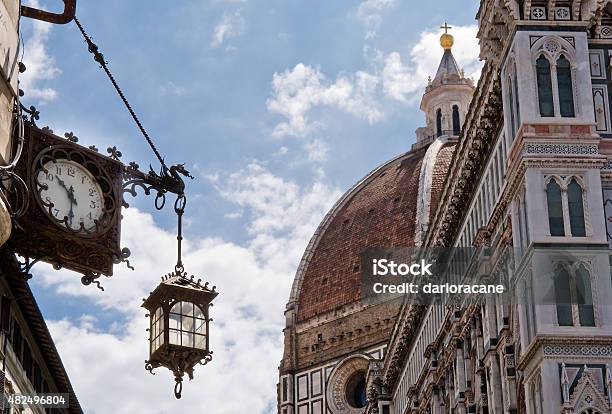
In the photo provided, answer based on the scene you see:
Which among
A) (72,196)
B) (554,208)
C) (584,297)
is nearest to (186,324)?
(72,196)

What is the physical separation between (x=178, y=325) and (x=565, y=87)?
42.6 ft

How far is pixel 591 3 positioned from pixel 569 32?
2.26 ft

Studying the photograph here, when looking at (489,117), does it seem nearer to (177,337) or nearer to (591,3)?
(591,3)

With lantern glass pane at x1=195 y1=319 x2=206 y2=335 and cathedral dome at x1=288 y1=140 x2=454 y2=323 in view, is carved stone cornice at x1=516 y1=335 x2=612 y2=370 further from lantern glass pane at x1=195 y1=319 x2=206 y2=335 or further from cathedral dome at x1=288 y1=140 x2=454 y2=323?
cathedral dome at x1=288 y1=140 x2=454 y2=323

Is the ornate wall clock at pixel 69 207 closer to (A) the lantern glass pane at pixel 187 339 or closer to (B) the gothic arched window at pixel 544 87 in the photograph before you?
(A) the lantern glass pane at pixel 187 339

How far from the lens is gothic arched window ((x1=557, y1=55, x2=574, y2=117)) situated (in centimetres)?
2591

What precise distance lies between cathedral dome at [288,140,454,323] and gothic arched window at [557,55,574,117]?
5600 centimetres

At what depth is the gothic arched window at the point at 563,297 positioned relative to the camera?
24.2 metres

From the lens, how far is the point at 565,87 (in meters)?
26.2

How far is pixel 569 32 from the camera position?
26656 millimetres

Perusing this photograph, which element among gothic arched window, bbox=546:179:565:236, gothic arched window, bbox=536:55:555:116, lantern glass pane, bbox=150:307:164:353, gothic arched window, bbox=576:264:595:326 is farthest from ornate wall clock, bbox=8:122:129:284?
gothic arched window, bbox=536:55:555:116

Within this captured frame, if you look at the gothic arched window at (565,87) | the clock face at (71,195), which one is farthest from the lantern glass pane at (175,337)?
the gothic arched window at (565,87)

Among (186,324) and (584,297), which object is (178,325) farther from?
(584,297)

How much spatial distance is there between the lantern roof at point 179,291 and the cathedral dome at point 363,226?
66.9 metres
